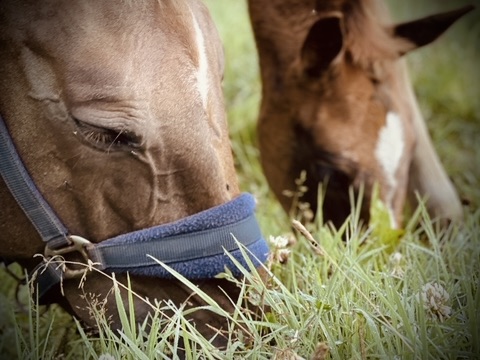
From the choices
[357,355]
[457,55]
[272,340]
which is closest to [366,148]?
[272,340]

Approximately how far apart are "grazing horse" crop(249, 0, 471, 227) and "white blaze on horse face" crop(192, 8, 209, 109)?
105 cm

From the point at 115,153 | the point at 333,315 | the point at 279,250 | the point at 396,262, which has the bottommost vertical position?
the point at 396,262

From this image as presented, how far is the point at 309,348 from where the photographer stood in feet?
6.09

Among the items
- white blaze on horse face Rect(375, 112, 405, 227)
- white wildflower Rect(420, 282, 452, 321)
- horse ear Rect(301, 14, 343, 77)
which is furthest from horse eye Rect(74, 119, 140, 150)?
white blaze on horse face Rect(375, 112, 405, 227)

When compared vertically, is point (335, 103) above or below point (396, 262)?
above

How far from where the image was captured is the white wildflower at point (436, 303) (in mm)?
1866

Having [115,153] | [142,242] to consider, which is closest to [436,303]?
[142,242]

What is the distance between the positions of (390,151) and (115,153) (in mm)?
1511

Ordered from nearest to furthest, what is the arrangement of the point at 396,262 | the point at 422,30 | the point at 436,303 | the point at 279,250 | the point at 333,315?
the point at 436,303 → the point at 333,315 → the point at 279,250 → the point at 396,262 → the point at 422,30

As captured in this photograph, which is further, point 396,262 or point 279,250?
point 396,262

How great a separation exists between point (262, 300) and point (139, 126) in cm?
51

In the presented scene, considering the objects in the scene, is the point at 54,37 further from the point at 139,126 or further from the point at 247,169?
the point at 247,169

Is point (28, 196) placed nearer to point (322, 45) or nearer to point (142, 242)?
point (142, 242)

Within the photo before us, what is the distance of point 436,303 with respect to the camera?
188 centimetres
